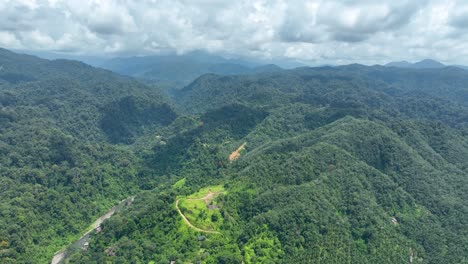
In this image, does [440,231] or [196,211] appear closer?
[196,211]

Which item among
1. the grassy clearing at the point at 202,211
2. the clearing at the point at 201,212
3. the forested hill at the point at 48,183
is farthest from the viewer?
the forested hill at the point at 48,183

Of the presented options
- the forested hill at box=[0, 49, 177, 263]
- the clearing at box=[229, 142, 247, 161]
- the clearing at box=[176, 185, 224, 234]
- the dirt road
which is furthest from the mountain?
the forested hill at box=[0, 49, 177, 263]

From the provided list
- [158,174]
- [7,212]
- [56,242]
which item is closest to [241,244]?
[56,242]

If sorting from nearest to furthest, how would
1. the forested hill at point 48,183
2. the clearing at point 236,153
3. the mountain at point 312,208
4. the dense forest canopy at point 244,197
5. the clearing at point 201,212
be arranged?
the mountain at point 312,208
the dense forest canopy at point 244,197
the clearing at point 201,212
the forested hill at point 48,183
the clearing at point 236,153

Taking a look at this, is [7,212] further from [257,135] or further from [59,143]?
[257,135]

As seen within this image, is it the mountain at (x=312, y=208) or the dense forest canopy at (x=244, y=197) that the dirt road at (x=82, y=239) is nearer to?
the dense forest canopy at (x=244, y=197)

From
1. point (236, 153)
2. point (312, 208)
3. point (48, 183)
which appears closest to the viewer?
point (312, 208)

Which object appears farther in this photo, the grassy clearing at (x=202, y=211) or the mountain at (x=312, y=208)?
the grassy clearing at (x=202, y=211)

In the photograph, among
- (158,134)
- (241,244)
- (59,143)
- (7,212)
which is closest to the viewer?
(241,244)

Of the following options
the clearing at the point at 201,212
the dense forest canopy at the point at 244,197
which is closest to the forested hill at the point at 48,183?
the dense forest canopy at the point at 244,197

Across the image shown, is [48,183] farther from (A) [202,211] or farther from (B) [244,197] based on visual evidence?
(B) [244,197]

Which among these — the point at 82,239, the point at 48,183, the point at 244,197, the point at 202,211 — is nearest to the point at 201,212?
the point at 202,211
